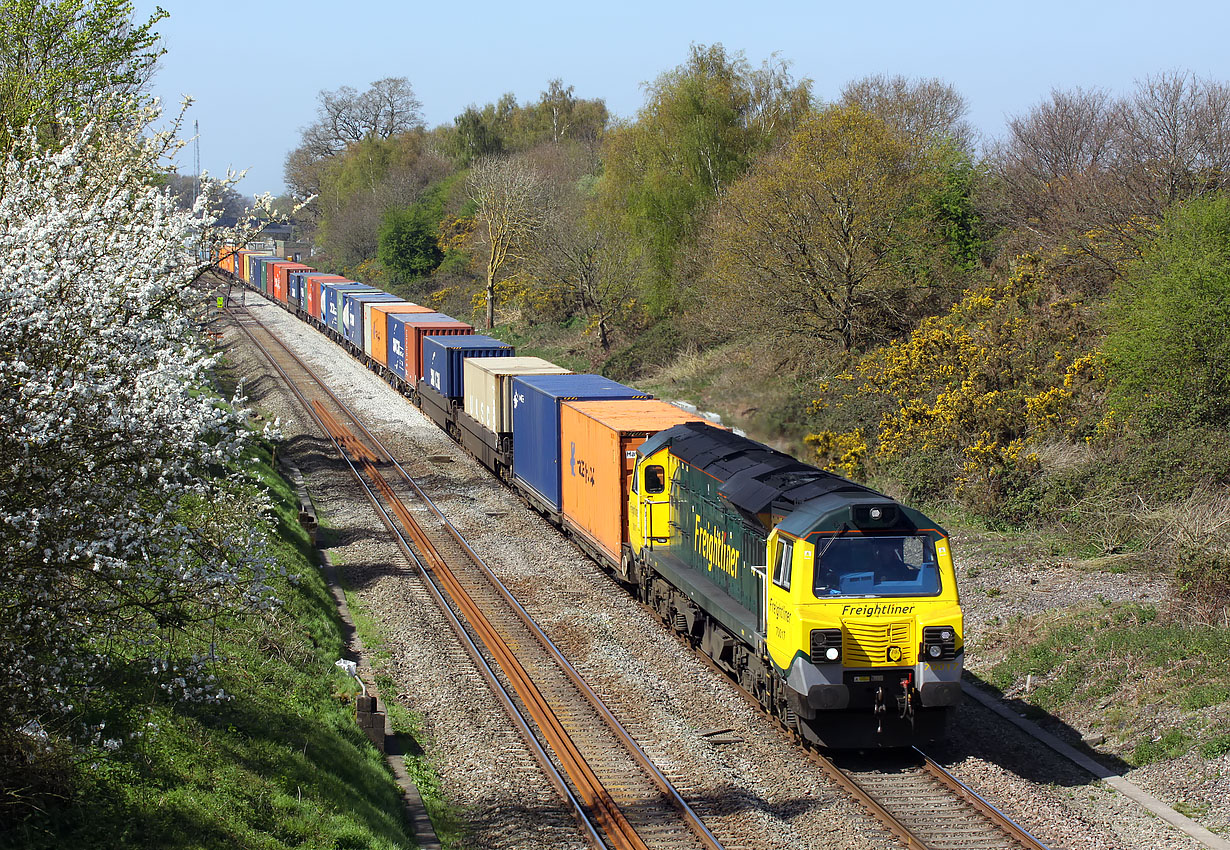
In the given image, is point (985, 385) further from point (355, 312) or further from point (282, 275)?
point (282, 275)

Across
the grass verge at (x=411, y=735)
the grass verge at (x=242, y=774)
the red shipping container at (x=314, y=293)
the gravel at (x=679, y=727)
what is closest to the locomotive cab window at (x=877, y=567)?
the gravel at (x=679, y=727)

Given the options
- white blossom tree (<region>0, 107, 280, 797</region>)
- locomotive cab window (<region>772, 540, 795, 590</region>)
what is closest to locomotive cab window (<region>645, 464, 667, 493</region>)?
locomotive cab window (<region>772, 540, 795, 590</region>)

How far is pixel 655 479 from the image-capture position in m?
16.8

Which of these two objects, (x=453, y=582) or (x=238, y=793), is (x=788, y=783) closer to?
(x=238, y=793)

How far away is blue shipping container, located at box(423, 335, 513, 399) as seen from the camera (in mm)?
31953

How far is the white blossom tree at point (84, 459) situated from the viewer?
24.2 ft

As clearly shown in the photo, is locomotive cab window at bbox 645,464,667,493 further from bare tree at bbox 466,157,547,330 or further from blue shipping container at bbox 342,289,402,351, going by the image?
bare tree at bbox 466,157,547,330

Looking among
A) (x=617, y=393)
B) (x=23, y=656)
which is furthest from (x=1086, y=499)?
(x=23, y=656)

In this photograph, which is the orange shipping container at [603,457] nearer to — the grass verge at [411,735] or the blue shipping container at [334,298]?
the grass verge at [411,735]

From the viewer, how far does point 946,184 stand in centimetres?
3497

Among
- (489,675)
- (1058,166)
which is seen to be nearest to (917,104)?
(1058,166)

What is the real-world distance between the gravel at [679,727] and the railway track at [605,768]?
230mm

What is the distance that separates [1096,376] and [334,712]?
55.5ft

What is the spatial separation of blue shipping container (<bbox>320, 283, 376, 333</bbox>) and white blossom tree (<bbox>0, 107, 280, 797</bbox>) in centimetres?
4517
